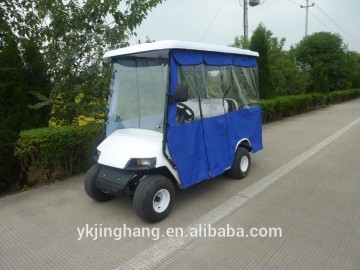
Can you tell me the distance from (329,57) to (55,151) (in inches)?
1038

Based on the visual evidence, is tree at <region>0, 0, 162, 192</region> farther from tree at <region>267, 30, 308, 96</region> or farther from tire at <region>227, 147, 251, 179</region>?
tree at <region>267, 30, 308, 96</region>

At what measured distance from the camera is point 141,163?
3561 mm

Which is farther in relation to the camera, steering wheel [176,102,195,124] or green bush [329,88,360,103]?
green bush [329,88,360,103]

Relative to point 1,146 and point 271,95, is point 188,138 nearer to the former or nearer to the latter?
point 1,146

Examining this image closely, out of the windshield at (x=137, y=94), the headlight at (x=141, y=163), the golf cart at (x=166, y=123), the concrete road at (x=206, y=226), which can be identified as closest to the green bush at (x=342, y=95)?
the concrete road at (x=206, y=226)

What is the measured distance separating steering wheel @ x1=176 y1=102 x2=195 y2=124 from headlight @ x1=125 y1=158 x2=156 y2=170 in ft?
2.21

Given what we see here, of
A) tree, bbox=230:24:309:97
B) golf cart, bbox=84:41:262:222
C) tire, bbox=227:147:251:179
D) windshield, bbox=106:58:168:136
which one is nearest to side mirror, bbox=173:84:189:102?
golf cart, bbox=84:41:262:222

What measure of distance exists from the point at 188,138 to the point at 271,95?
32.9 feet

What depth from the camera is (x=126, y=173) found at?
369cm

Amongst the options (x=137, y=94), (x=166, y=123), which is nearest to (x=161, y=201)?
(x=166, y=123)

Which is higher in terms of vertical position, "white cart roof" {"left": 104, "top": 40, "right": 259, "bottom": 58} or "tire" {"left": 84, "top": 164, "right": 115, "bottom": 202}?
"white cart roof" {"left": 104, "top": 40, "right": 259, "bottom": 58}

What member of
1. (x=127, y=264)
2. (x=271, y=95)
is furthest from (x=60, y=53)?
(x=271, y=95)

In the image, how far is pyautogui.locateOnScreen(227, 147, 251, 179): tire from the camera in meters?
5.01

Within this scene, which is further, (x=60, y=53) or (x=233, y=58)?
(x=60, y=53)
